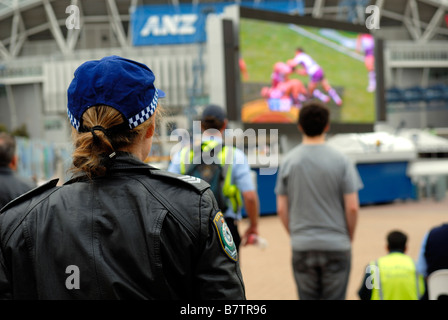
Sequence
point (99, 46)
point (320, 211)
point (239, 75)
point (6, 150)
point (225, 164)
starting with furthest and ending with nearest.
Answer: point (99, 46) < point (239, 75) < point (6, 150) < point (225, 164) < point (320, 211)

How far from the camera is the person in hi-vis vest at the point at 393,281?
141 inches

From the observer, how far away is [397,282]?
3.60m

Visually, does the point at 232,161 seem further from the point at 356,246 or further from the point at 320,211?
the point at 356,246

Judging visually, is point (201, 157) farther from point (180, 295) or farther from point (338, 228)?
point (180, 295)

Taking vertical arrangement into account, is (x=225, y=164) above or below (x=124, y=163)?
below

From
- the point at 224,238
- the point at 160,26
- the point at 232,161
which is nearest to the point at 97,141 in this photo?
the point at 224,238

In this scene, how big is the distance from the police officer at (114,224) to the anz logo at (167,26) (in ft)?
134

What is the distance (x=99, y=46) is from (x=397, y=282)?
168ft

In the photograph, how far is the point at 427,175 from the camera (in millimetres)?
19047

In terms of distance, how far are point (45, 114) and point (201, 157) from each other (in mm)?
44179

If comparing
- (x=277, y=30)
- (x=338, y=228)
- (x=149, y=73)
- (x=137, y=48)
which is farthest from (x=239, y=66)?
(x=137, y=48)

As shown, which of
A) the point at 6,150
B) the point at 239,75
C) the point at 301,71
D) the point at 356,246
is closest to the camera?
the point at 6,150

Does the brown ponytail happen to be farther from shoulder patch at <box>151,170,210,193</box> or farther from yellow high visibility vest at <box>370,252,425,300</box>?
yellow high visibility vest at <box>370,252,425,300</box>

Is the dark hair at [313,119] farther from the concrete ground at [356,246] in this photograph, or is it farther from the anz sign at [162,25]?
the anz sign at [162,25]
